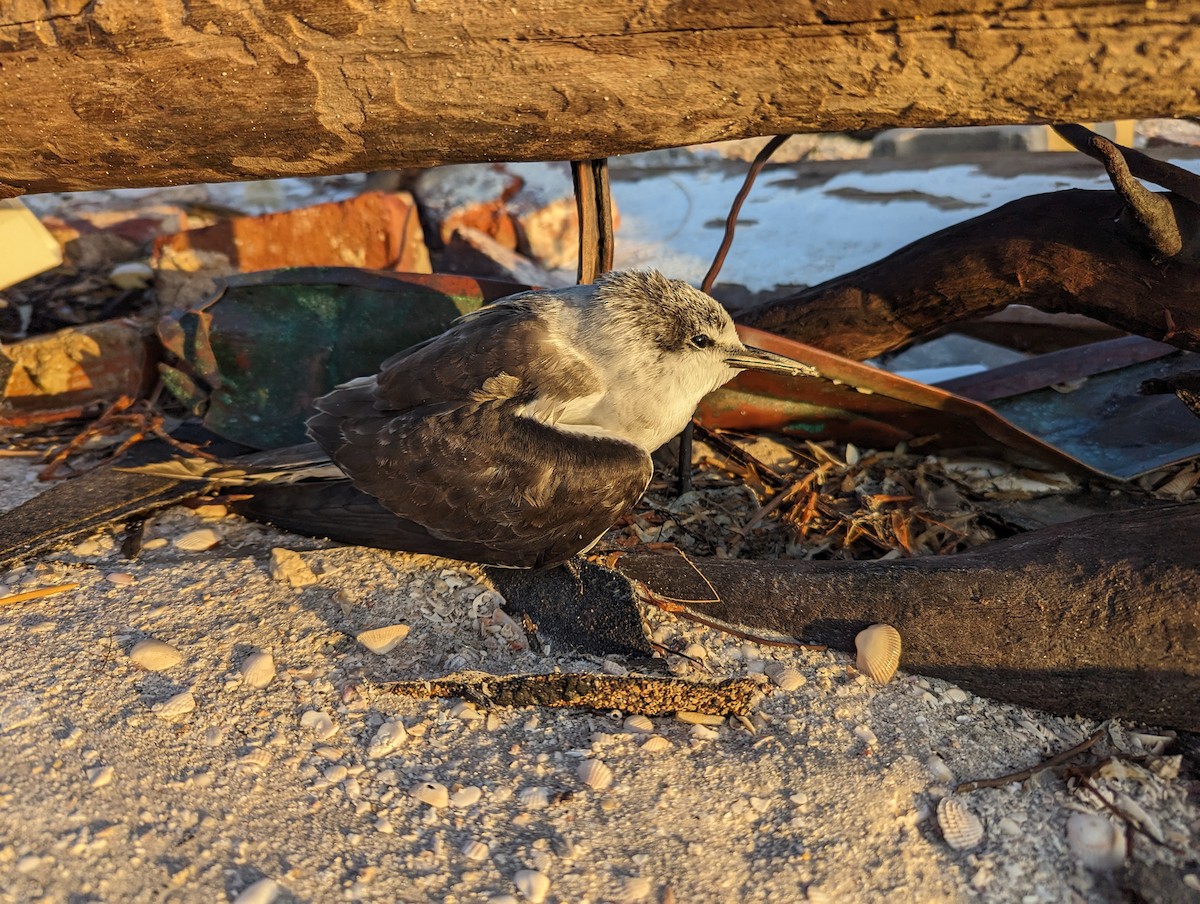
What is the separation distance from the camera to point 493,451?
286 cm

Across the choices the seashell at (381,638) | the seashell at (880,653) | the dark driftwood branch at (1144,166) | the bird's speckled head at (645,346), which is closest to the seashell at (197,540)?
the seashell at (381,638)

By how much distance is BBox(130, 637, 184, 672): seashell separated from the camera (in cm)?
253

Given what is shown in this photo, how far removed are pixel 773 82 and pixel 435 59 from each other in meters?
0.86

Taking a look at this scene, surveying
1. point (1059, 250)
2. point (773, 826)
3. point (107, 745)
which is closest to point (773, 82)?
point (1059, 250)

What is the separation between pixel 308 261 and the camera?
201 inches

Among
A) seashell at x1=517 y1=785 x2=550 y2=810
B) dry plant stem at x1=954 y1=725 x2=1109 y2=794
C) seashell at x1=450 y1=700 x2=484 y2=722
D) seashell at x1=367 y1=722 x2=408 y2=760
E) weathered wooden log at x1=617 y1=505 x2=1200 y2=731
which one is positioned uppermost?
weathered wooden log at x1=617 y1=505 x2=1200 y2=731

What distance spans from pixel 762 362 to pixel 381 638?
143 cm

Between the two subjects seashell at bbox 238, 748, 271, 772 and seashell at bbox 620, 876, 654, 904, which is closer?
seashell at bbox 620, 876, 654, 904

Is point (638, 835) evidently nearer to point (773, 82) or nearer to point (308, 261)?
point (773, 82)

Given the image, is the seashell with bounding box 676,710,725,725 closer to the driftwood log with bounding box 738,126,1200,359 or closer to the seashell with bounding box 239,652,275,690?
the seashell with bounding box 239,652,275,690

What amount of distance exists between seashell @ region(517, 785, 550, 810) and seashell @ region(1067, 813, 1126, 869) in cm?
114

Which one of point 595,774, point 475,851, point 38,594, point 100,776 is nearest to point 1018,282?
point 595,774

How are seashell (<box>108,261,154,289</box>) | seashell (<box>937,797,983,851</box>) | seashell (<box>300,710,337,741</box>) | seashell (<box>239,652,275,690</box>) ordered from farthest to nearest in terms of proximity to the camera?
seashell (<box>108,261,154,289</box>)
seashell (<box>239,652,275,690</box>)
seashell (<box>300,710,337,741</box>)
seashell (<box>937,797,983,851</box>)

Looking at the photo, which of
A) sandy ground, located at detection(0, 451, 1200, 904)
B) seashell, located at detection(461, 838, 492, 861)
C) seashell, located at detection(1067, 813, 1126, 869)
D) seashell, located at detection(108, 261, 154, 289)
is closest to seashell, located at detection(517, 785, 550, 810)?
sandy ground, located at detection(0, 451, 1200, 904)
